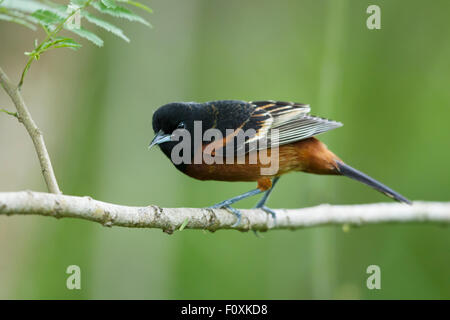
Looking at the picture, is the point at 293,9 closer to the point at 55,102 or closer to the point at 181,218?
the point at 55,102

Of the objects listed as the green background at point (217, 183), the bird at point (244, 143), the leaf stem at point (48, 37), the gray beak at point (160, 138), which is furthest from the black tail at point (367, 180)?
the leaf stem at point (48, 37)

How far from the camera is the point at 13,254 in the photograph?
5.80 metres

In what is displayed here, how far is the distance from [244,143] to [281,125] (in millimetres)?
490

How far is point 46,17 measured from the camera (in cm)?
239

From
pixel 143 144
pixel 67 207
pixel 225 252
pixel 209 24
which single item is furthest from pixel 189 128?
pixel 209 24

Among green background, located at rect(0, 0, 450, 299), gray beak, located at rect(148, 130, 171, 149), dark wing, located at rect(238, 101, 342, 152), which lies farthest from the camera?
green background, located at rect(0, 0, 450, 299)

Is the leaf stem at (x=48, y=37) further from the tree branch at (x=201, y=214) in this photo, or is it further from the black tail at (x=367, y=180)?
the black tail at (x=367, y=180)

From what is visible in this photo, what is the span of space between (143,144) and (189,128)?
2.59 m

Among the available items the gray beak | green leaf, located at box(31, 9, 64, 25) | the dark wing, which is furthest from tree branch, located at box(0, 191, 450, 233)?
green leaf, located at box(31, 9, 64, 25)

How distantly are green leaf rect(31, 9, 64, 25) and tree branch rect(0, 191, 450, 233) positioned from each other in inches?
36.1

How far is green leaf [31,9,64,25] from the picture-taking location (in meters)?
2.37

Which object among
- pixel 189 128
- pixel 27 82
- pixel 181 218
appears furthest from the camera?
pixel 27 82

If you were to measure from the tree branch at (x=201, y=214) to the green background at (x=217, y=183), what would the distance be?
449 millimetres

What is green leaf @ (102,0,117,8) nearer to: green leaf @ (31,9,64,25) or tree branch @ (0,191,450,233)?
green leaf @ (31,9,64,25)
